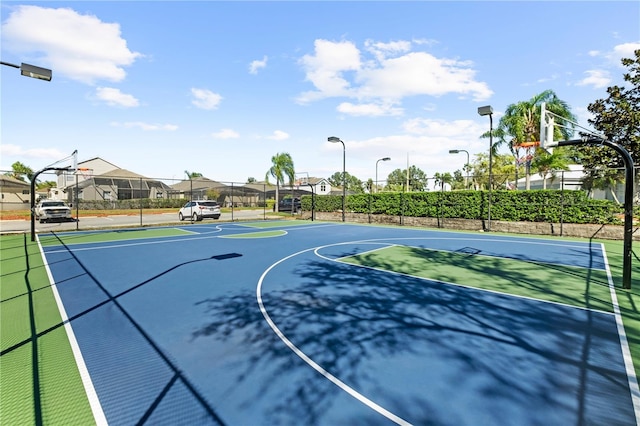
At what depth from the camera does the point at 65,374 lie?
3.88 metres

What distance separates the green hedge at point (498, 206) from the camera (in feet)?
53.3

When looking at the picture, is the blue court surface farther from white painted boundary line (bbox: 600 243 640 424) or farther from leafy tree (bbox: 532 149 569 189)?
leafy tree (bbox: 532 149 569 189)

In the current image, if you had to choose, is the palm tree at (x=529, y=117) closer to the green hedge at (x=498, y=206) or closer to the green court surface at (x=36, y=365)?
the green hedge at (x=498, y=206)

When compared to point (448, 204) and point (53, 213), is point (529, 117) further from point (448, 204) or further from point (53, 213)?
point (53, 213)

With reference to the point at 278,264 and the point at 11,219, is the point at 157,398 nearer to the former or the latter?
the point at 278,264

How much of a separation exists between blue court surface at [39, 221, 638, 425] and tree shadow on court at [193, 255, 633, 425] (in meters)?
0.02

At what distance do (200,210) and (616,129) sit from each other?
97.6 feet

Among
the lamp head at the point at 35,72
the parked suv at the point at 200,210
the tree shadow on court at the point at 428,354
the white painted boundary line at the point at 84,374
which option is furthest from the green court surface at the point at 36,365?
the parked suv at the point at 200,210

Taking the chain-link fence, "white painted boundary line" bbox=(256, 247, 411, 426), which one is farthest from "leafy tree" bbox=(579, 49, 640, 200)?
"white painted boundary line" bbox=(256, 247, 411, 426)

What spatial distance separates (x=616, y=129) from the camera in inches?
719

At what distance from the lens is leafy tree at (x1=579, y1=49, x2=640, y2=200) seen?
1761cm

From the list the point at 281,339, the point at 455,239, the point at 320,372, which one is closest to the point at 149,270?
the point at 281,339

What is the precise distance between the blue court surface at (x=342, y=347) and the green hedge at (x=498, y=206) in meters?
9.25

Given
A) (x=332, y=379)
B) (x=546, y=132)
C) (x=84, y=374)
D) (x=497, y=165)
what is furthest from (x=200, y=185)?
(x=332, y=379)
